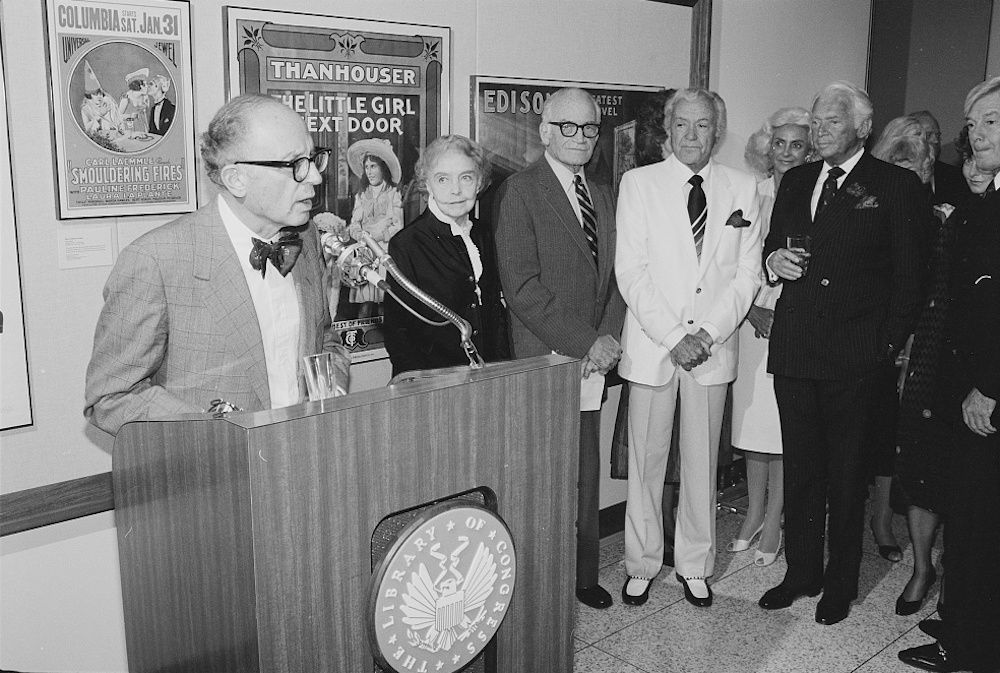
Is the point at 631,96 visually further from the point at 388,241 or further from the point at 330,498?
the point at 330,498

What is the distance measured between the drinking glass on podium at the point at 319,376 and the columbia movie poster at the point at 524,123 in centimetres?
216

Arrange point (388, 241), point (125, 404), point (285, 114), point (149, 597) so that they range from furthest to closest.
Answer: point (388, 241), point (285, 114), point (125, 404), point (149, 597)

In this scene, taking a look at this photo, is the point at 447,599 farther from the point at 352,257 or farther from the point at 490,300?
the point at 490,300

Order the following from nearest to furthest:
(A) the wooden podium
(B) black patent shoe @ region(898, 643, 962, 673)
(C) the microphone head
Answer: (A) the wooden podium → (C) the microphone head → (B) black patent shoe @ region(898, 643, 962, 673)

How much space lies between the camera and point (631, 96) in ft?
15.3

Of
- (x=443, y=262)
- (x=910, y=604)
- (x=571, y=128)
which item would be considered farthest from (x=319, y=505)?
(x=910, y=604)

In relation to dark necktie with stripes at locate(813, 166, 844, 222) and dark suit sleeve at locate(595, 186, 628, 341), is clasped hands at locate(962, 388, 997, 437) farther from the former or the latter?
dark suit sleeve at locate(595, 186, 628, 341)

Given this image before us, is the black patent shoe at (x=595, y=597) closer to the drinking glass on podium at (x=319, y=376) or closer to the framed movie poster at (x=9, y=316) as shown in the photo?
the framed movie poster at (x=9, y=316)

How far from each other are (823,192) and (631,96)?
1234 mm

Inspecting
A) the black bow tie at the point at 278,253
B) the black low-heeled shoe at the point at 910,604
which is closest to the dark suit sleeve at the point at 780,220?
the black low-heeled shoe at the point at 910,604

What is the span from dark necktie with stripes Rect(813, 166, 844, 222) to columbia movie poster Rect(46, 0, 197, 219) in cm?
237

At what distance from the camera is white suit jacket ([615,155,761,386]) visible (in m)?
3.79

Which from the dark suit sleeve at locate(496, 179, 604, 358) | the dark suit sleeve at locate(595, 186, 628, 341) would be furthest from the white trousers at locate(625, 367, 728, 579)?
the dark suit sleeve at locate(496, 179, 604, 358)

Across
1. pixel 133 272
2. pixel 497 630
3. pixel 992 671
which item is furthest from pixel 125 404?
pixel 992 671
